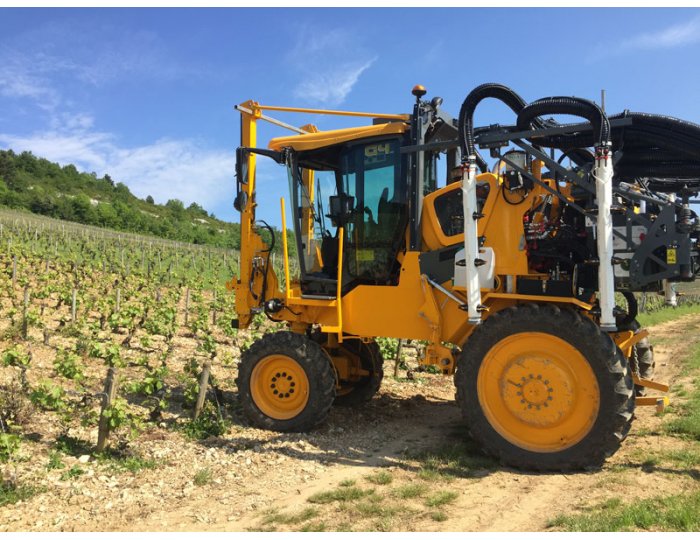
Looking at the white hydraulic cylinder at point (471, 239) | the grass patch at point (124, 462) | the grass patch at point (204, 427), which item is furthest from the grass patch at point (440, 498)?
the grass patch at point (204, 427)

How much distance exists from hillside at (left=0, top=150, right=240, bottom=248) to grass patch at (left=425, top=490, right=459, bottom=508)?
64234mm

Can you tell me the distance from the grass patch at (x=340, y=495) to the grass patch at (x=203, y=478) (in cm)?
104

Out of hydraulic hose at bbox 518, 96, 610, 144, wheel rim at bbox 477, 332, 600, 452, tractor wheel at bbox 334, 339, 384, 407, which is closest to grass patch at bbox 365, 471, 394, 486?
wheel rim at bbox 477, 332, 600, 452

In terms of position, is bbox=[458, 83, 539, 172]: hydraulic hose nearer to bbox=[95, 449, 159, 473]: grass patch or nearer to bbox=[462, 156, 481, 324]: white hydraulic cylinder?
bbox=[462, 156, 481, 324]: white hydraulic cylinder

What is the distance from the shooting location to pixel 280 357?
21.9ft

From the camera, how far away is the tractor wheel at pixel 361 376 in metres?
7.71

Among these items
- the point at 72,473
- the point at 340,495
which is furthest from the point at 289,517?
the point at 72,473

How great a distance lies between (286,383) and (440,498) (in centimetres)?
279

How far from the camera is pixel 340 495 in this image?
446 cm

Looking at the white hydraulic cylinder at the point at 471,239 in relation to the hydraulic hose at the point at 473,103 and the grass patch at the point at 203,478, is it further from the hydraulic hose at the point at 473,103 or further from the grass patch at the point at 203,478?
the grass patch at the point at 203,478

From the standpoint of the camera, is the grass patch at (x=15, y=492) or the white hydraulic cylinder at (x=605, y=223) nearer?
the grass patch at (x=15, y=492)

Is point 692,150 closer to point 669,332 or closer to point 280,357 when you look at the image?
point 280,357

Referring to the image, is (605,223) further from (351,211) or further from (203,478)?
(203,478)

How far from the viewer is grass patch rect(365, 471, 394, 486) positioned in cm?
480
